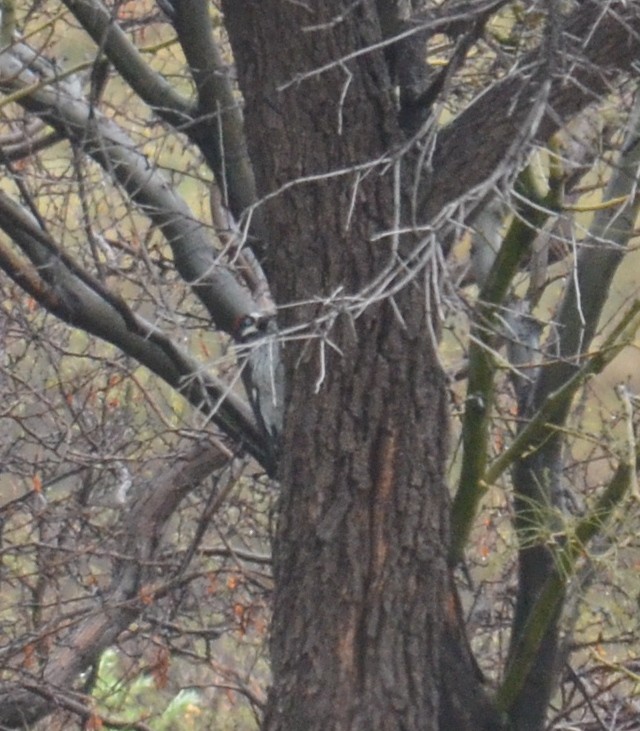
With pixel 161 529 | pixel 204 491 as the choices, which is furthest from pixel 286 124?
pixel 204 491

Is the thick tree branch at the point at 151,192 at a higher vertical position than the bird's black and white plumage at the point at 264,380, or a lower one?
higher

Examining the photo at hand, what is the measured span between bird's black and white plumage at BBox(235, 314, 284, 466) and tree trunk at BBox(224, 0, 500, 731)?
0.38 metres

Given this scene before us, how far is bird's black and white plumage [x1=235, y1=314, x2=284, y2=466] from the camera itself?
448 centimetres

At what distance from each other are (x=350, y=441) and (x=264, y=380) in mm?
736

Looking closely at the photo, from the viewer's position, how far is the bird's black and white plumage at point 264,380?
14.7 ft

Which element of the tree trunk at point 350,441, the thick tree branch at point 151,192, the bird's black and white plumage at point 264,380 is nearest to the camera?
the tree trunk at point 350,441

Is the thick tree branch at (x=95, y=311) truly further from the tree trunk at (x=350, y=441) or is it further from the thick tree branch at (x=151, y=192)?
the tree trunk at (x=350, y=441)

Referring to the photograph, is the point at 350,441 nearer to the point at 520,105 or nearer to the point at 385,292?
the point at 385,292

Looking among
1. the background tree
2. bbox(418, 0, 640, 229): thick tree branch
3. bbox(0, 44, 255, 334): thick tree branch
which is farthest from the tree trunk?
bbox(0, 44, 255, 334): thick tree branch

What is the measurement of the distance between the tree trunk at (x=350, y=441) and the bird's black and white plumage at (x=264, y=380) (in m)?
0.38

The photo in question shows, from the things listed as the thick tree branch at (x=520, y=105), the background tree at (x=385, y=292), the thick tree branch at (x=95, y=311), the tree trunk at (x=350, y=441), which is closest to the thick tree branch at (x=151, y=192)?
the background tree at (x=385, y=292)

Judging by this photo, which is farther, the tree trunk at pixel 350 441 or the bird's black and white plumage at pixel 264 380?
the bird's black and white plumage at pixel 264 380

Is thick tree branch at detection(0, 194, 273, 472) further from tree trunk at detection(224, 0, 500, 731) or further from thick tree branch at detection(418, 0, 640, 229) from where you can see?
thick tree branch at detection(418, 0, 640, 229)

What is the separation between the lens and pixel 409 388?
3926 mm
